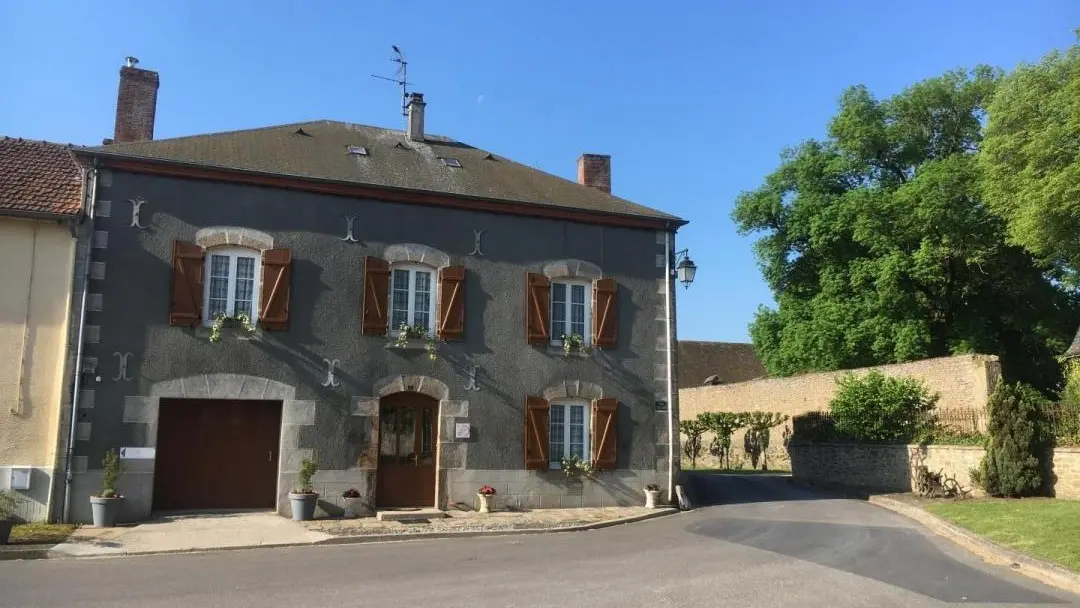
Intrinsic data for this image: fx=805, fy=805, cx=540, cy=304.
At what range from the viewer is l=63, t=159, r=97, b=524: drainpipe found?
12.7 m

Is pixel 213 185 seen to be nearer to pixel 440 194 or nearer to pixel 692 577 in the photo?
pixel 440 194

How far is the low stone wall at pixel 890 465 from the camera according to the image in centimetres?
1513

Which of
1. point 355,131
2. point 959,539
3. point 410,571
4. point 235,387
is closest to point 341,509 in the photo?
point 235,387

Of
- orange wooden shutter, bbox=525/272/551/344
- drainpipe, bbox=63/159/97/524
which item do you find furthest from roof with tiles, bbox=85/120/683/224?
orange wooden shutter, bbox=525/272/551/344

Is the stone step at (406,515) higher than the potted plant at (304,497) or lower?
lower

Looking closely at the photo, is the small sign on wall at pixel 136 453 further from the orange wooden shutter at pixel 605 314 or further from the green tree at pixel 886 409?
the green tree at pixel 886 409

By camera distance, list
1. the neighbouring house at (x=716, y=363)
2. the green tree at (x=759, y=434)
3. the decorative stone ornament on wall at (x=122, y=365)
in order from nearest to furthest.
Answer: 1. the decorative stone ornament on wall at (x=122, y=365)
2. the green tree at (x=759, y=434)
3. the neighbouring house at (x=716, y=363)

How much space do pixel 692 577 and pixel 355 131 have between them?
12.5 meters

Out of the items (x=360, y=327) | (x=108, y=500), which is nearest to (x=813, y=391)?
(x=360, y=327)

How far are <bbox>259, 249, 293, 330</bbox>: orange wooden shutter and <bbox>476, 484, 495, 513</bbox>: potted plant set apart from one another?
4623 mm

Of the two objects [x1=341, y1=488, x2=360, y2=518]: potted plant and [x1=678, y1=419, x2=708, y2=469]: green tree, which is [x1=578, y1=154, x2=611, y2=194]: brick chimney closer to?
[x1=341, y1=488, x2=360, y2=518]: potted plant

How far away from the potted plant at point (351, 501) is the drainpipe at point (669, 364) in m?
6.21

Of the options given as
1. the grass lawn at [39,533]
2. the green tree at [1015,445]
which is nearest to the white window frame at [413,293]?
the grass lawn at [39,533]

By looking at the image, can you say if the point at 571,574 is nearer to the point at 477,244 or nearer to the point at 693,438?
the point at 477,244
